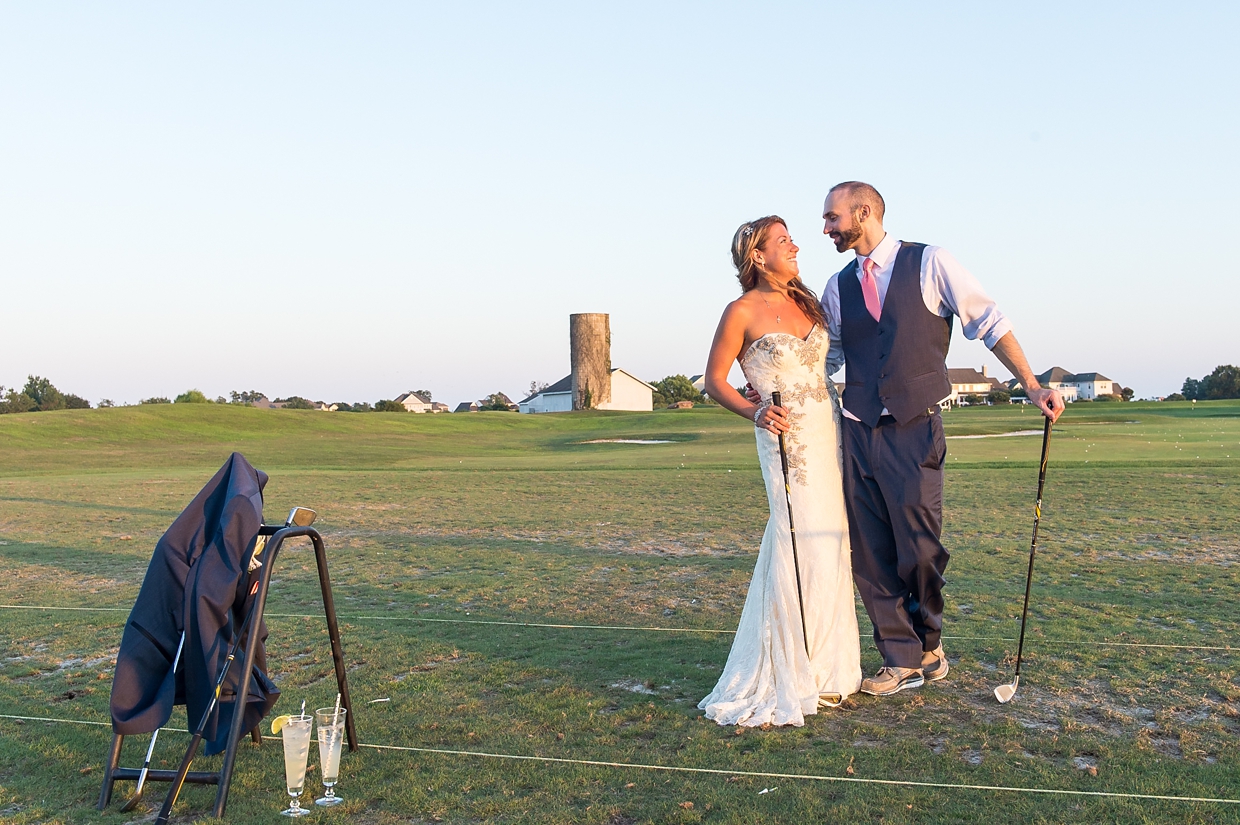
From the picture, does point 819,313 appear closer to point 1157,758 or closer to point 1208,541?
point 1157,758

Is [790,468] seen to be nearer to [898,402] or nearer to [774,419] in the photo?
[774,419]

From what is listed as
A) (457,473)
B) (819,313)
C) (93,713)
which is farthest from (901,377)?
(457,473)

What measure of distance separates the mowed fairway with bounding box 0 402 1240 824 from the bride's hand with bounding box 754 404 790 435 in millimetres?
1268

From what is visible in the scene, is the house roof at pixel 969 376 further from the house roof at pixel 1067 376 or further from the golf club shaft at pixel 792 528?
the golf club shaft at pixel 792 528

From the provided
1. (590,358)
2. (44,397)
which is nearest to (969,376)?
(590,358)

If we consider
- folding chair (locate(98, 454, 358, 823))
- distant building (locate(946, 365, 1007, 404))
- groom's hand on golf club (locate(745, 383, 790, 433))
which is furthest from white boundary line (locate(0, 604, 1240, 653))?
distant building (locate(946, 365, 1007, 404))

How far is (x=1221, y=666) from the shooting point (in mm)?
5023

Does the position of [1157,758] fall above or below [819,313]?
below

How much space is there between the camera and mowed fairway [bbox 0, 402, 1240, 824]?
357 cm

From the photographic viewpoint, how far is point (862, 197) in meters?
5.00

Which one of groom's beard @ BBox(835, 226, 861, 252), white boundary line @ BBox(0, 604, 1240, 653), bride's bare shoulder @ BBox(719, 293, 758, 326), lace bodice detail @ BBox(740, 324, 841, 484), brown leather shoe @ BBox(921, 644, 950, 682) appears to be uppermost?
groom's beard @ BBox(835, 226, 861, 252)

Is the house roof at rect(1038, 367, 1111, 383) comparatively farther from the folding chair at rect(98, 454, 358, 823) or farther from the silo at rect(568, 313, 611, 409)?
the folding chair at rect(98, 454, 358, 823)

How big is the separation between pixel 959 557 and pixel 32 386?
185 feet

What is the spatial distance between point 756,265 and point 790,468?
960 mm
